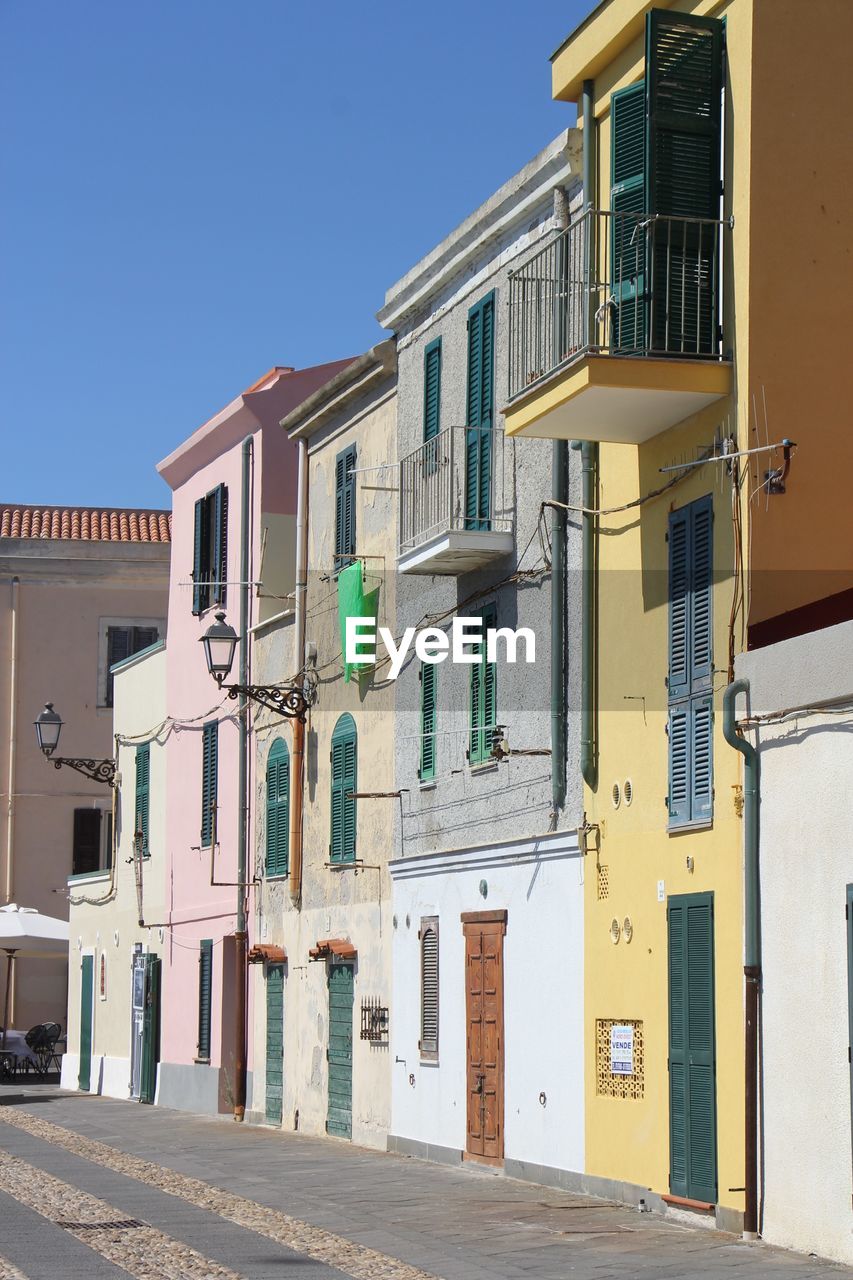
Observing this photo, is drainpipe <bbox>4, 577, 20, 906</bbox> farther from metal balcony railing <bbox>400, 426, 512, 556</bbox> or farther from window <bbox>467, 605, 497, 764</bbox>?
window <bbox>467, 605, 497, 764</bbox>

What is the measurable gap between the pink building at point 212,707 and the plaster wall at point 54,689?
9988 millimetres

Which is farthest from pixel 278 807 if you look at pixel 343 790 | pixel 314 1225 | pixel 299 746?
pixel 314 1225

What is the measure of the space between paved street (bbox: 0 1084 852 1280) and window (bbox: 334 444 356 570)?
6795mm

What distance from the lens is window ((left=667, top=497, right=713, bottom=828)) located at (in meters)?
14.5

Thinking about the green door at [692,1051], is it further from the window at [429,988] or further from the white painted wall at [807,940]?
the window at [429,988]

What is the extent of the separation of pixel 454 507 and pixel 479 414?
949mm

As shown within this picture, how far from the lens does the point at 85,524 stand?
43.2 metres

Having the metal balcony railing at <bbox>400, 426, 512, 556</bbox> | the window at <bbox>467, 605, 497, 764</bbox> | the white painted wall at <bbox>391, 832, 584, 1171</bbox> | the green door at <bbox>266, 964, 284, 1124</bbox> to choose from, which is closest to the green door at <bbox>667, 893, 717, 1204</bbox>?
the white painted wall at <bbox>391, 832, 584, 1171</bbox>

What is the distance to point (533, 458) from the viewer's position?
18.2 metres

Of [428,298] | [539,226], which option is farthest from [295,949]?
[539,226]

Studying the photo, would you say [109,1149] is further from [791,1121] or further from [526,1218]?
[791,1121]

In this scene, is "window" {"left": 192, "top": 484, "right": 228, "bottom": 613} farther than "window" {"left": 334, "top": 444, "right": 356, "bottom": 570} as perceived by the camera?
Yes

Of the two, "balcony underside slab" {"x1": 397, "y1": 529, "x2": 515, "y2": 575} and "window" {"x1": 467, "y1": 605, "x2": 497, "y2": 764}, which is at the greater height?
"balcony underside slab" {"x1": 397, "y1": 529, "x2": 515, "y2": 575}

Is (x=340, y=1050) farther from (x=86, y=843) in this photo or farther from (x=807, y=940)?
(x=86, y=843)
